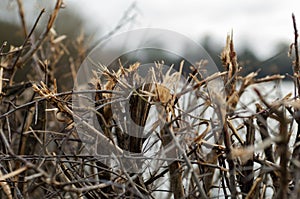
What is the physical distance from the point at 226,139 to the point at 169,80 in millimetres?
136

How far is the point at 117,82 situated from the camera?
86 cm

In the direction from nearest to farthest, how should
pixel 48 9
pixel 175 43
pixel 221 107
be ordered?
pixel 221 107, pixel 175 43, pixel 48 9

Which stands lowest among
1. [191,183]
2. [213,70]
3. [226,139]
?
[191,183]

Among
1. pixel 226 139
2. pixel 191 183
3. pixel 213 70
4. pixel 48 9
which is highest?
pixel 48 9

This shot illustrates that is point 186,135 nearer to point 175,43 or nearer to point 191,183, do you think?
point 191,183

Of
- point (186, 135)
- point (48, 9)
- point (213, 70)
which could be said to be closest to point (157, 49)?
point (213, 70)

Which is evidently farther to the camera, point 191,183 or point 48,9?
point 48,9

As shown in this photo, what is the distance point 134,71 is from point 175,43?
0.94ft

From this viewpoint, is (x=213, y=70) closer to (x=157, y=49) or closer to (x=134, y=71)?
(x=134, y=71)

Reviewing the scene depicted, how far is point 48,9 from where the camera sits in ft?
5.77

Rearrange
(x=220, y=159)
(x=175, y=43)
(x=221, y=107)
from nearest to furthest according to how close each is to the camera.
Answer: (x=221, y=107) → (x=220, y=159) → (x=175, y=43)

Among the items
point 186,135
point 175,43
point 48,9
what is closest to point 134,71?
point 186,135

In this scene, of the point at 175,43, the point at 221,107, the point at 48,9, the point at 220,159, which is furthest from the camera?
the point at 48,9

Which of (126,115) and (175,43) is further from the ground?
(175,43)
